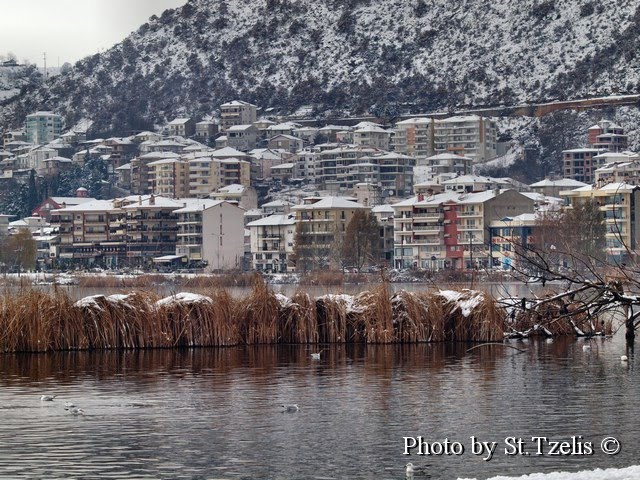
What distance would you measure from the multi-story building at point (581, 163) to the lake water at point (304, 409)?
13085 centimetres

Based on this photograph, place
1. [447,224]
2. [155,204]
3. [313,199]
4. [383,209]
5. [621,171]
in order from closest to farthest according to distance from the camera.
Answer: [447,224] < [621,171] < [383,209] < [313,199] < [155,204]

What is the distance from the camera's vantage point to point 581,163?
165m

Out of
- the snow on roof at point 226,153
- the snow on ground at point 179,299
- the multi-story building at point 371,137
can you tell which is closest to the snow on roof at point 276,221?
the snow on roof at point 226,153

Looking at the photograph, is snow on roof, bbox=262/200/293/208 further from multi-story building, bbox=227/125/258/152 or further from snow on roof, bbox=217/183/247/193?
multi-story building, bbox=227/125/258/152

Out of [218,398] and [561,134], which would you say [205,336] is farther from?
[561,134]

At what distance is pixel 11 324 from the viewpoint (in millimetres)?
31531

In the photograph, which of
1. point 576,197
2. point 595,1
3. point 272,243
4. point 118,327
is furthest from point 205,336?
point 595,1

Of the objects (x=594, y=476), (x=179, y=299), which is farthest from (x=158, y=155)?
(x=594, y=476)

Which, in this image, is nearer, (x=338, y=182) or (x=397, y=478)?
(x=397, y=478)

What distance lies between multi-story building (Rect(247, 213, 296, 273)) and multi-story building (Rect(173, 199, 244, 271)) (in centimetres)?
122

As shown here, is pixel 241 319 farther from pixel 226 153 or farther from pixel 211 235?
pixel 226 153

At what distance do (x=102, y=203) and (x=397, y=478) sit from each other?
13300cm

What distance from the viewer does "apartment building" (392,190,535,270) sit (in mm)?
125750

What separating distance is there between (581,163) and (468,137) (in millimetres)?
17766
